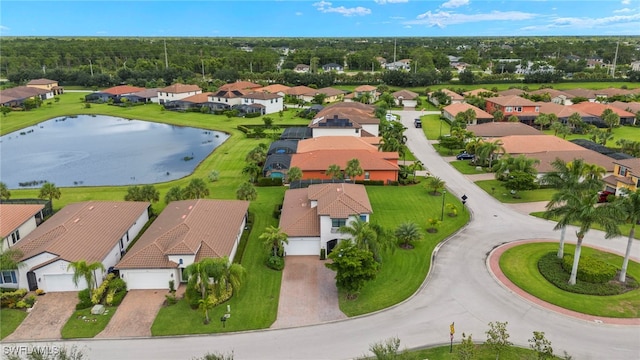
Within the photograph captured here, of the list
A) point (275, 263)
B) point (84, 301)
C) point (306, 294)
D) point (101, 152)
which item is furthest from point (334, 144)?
point (101, 152)

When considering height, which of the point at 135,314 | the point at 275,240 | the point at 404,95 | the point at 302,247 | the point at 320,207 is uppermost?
the point at 404,95

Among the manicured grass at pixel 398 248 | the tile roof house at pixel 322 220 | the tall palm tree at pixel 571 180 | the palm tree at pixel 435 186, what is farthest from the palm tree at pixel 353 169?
the tall palm tree at pixel 571 180

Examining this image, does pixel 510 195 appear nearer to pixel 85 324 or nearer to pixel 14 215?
pixel 85 324

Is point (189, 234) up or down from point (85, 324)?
up

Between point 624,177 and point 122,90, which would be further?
point 122,90

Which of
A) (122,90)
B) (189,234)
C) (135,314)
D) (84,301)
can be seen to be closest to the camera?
(135,314)

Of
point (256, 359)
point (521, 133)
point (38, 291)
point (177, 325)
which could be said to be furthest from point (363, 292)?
point (521, 133)

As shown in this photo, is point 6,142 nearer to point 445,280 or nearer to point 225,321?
point 225,321
